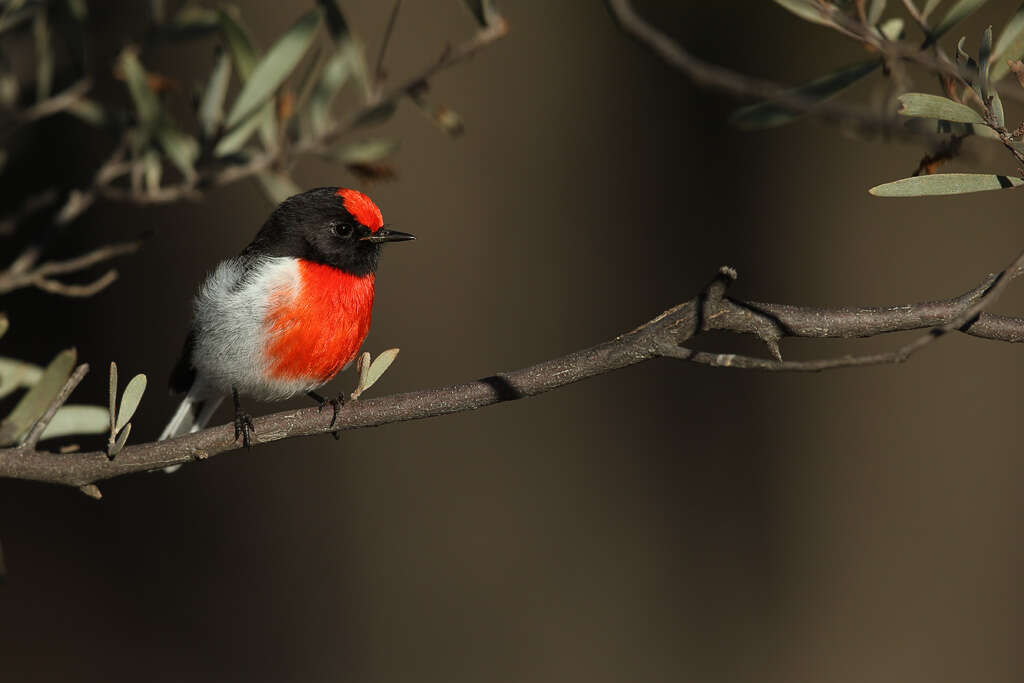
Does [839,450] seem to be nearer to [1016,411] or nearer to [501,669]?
[1016,411]

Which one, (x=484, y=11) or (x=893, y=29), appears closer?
(x=893, y=29)

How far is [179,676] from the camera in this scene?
585cm

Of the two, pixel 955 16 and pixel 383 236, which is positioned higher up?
pixel 383 236

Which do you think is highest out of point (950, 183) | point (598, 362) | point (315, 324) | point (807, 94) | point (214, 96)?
point (214, 96)

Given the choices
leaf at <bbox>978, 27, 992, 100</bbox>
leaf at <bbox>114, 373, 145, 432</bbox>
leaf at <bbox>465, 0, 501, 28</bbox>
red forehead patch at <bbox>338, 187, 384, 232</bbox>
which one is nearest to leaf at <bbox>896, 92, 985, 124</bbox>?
leaf at <bbox>978, 27, 992, 100</bbox>

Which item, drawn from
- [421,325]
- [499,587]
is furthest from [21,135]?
[499,587]

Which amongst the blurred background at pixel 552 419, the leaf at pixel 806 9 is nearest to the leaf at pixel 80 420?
the leaf at pixel 806 9

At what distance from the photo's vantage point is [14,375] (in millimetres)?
2607

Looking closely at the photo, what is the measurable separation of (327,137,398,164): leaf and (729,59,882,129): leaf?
47.4 inches

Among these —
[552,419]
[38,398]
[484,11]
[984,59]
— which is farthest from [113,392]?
[552,419]

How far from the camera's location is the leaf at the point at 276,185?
2922 mm

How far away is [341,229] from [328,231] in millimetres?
49

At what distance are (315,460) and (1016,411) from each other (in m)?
3.59

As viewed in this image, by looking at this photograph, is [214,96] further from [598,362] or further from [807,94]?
[807,94]
